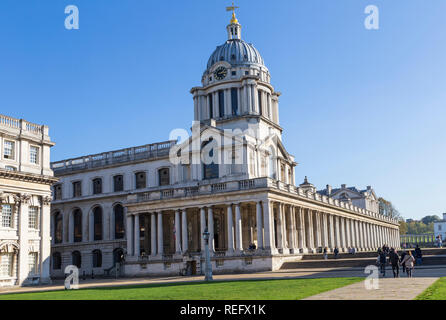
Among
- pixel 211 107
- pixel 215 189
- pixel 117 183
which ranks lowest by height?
pixel 215 189

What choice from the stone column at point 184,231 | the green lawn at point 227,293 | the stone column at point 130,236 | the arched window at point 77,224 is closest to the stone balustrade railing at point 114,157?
the arched window at point 77,224

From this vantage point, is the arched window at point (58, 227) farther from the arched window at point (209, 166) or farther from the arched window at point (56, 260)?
the arched window at point (209, 166)

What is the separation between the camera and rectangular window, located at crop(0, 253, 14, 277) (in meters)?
44.5

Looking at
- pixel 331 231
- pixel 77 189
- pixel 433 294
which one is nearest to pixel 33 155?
pixel 77 189

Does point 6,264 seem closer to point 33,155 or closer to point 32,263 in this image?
point 32,263

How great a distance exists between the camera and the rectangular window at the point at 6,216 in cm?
4511

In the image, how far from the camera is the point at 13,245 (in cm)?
4538

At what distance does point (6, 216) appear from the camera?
45.4m

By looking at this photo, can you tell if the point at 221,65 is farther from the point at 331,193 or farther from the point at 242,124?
the point at 331,193

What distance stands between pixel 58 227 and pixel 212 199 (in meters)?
33.2

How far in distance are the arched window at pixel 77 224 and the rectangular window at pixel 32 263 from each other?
25.1 metres
